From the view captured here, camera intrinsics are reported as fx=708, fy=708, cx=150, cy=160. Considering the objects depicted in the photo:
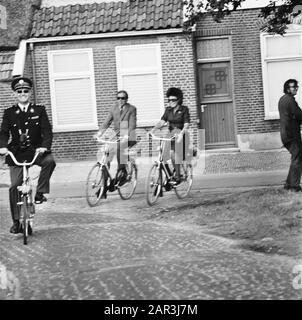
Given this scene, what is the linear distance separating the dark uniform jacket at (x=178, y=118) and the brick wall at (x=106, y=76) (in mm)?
7344

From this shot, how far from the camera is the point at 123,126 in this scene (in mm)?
10953

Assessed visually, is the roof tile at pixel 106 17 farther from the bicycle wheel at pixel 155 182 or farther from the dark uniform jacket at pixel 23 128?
the dark uniform jacket at pixel 23 128

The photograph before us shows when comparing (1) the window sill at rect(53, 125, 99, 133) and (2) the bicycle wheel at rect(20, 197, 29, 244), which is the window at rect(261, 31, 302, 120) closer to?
(1) the window sill at rect(53, 125, 99, 133)

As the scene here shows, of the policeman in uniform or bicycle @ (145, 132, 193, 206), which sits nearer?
the policeman in uniform

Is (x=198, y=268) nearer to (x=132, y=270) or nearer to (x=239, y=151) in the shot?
(x=132, y=270)

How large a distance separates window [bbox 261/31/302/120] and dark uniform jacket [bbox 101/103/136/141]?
8284 mm

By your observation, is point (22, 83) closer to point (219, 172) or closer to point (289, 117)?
point (289, 117)

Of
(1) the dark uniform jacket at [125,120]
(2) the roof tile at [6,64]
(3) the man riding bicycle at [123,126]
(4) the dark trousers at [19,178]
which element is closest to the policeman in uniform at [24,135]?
(4) the dark trousers at [19,178]

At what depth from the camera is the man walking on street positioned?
1046 cm

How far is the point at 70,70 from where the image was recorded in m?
18.5

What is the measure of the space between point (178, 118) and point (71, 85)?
8.20 metres

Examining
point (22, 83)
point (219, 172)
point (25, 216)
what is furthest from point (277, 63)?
point (25, 216)

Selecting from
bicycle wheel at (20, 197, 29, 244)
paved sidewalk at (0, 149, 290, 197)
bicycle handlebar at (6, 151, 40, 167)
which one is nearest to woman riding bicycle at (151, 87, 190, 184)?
paved sidewalk at (0, 149, 290, 197)

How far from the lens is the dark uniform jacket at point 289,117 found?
1047 cm
